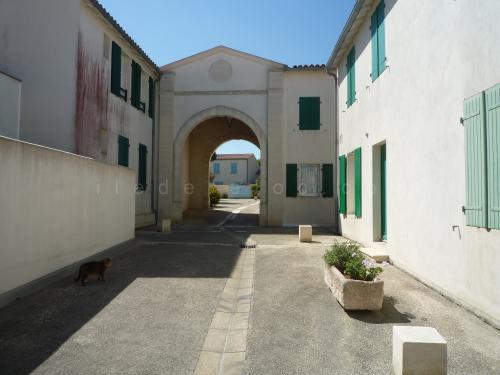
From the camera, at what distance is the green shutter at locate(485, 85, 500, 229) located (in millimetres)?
3834

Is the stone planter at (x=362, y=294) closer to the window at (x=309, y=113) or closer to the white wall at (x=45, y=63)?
the white wall at (x=45, y=63)

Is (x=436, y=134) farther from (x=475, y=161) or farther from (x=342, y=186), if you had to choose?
(x=342, y=186)

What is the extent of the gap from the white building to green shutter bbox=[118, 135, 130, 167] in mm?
62

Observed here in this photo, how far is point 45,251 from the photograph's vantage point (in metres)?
5.38

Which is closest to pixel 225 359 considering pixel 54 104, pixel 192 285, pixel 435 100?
pixel 192 285

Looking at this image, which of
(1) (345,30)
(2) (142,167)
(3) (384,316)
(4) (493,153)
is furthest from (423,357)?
(2) (142,167)

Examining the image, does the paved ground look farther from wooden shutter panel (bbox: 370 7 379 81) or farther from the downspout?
the downspout

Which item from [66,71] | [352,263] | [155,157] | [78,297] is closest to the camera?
[352,263]

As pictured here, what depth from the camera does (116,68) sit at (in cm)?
1097

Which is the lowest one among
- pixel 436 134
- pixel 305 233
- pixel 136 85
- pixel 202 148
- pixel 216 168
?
pixel 305 233

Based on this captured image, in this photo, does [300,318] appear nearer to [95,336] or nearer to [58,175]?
[95,336]

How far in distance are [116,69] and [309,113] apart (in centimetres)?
694

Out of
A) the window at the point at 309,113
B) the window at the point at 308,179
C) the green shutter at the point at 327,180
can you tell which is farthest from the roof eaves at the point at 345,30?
the window at the point at 308,179

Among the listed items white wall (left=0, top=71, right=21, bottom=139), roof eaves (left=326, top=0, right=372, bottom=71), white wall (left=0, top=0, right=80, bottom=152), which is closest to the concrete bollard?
white wall (left=0, top=0, right=80, bottom=152)
